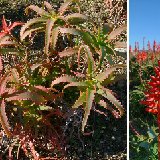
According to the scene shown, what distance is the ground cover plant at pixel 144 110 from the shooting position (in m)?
1.19

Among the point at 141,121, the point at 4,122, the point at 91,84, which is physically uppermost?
the point at 91,84

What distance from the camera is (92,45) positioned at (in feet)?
5.89

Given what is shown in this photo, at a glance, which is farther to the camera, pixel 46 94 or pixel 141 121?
pixel 141 121

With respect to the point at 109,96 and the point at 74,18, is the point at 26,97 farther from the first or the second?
the point at 74,18

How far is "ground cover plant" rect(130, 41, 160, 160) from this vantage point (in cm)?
119

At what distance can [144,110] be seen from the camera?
258 centimetres

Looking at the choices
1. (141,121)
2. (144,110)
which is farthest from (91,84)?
(144,110)

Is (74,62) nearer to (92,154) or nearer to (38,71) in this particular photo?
(38,71)

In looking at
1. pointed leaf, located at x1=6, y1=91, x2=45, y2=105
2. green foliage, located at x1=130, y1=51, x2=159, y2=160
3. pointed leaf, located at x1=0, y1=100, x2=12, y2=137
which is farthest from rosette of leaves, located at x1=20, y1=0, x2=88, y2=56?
green foliage, located at x1=130, y1=51, x2=159, y2=160

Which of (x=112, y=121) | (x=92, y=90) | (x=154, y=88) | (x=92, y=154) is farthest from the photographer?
(x=112, y=121)

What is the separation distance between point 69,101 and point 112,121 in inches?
9.7

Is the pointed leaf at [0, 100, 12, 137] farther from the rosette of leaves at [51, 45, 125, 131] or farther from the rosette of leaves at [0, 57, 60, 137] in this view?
the rosette of leaves at [51, 45, 125, 131]

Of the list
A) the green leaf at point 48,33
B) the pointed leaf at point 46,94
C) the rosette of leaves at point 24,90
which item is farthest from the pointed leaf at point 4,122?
the green leaf at point 48,33

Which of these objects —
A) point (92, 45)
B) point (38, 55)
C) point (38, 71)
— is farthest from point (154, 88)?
point (38, 55)
